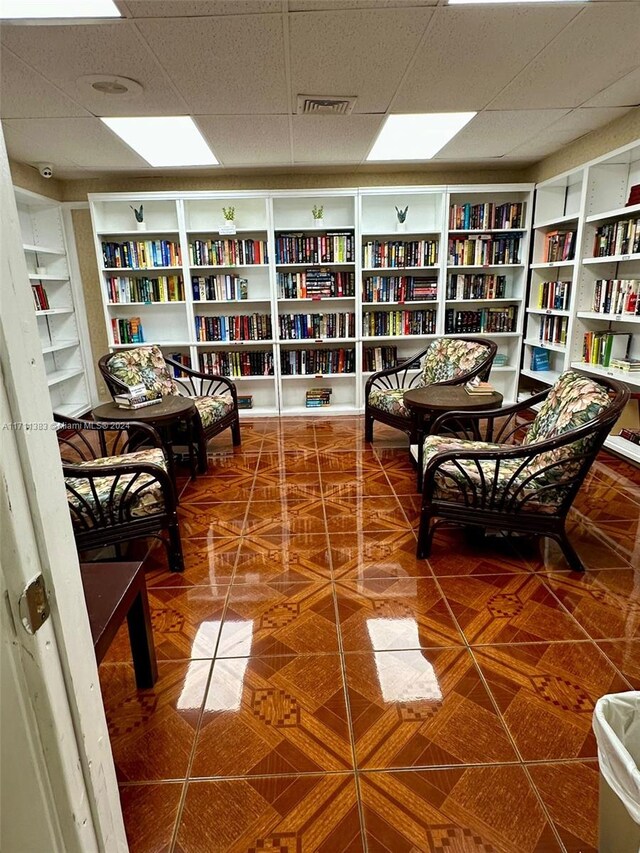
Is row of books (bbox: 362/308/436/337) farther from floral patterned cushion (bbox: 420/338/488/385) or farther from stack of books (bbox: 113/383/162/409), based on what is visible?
stack of books (bbox: 113/383/162/409)

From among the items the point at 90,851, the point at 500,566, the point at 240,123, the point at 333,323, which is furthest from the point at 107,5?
the point at 333,323

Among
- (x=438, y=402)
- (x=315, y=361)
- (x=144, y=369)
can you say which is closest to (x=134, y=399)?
(x=144, y=369)

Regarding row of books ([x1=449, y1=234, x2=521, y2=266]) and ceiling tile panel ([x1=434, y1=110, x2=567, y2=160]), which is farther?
row of books ([x1=449, y1=234, x2=521, y2=266])

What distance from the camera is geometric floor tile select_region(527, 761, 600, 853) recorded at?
117 centimetres

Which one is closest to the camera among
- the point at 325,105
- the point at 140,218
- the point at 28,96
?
the point at 28,96

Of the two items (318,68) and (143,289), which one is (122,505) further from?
(143,289)

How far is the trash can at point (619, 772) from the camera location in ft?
2.94

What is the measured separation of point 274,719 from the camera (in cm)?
152

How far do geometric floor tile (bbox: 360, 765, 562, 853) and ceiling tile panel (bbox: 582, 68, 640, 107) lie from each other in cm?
357

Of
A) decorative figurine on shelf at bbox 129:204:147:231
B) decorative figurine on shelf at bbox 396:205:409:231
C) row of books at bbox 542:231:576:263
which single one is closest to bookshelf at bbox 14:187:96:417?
decorative figurine on shelf at bbox 129:204:147:231

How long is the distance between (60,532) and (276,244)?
471cm

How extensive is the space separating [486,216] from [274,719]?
4.92 meters

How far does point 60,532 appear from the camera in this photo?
65 centimetres

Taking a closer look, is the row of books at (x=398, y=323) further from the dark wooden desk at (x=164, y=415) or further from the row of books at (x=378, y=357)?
the dark wooden desk at (x=164, y=415)
